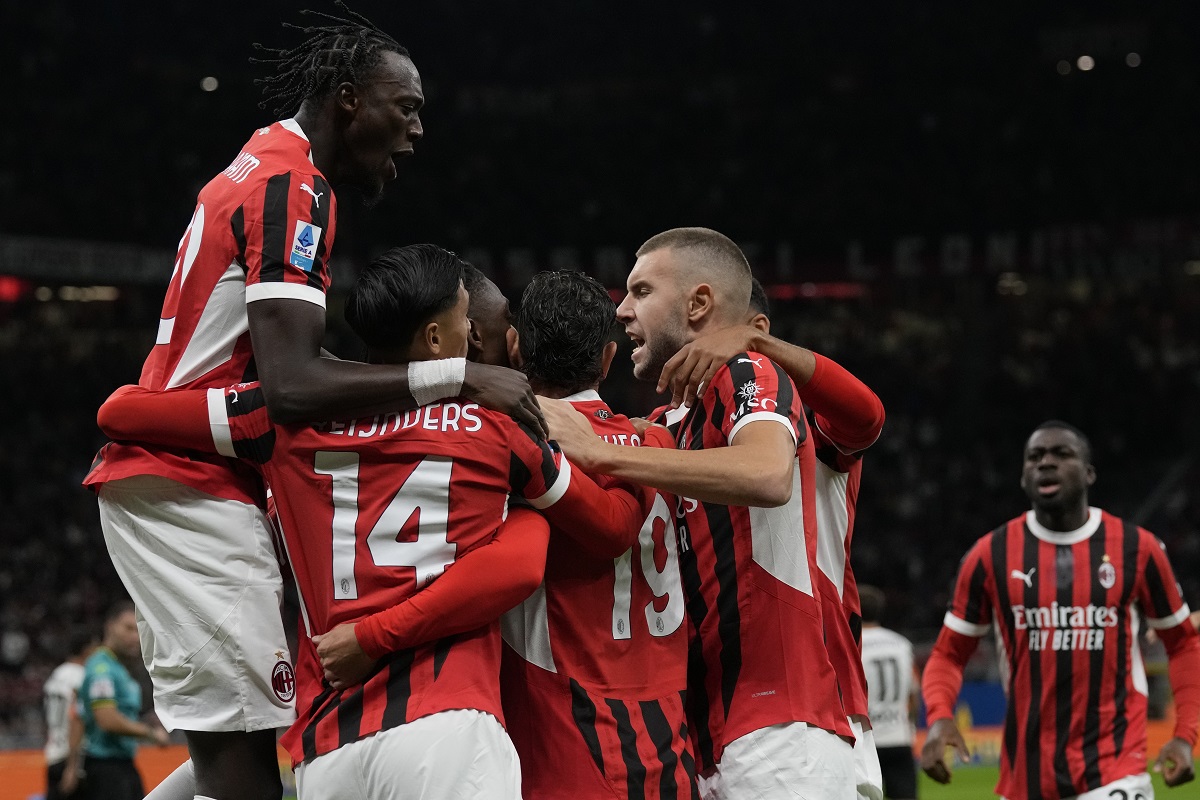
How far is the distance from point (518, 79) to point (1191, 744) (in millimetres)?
25961

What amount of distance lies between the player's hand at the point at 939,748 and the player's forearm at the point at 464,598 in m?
3.62

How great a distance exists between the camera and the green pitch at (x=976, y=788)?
11.7 metres

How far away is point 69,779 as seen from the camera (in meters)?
9.80

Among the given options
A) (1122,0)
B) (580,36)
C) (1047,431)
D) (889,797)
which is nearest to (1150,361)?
(1122,0)

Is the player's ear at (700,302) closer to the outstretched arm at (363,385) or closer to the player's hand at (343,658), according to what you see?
the outstretched arm at (363,385)

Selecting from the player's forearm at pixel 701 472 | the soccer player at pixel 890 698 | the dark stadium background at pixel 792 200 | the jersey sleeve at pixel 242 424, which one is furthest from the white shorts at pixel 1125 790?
the dark stadium background at pixel 792 200

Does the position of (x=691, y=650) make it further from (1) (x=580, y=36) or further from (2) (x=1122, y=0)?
(1) (x=580, y=36)

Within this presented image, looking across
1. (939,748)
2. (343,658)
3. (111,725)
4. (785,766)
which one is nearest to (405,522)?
(343,658)

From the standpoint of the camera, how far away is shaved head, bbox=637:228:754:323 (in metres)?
3.73

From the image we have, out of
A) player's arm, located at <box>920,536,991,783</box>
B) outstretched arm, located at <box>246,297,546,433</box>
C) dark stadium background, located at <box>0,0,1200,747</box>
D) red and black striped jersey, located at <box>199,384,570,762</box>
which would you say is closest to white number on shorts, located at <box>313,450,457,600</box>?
red and black striped jersey, located at <box>199,384,570,762</box>

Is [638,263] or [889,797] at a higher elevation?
[638,263]

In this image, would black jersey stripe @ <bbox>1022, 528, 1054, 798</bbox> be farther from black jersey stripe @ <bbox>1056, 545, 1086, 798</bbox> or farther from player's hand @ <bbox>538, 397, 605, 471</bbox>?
player's hand @ <bbox>538, 397, 605, 471</bbox>

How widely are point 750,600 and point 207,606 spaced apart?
1351 mm

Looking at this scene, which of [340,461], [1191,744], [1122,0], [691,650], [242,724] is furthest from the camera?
[1122,0]
